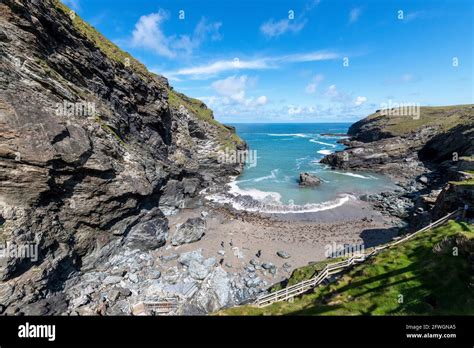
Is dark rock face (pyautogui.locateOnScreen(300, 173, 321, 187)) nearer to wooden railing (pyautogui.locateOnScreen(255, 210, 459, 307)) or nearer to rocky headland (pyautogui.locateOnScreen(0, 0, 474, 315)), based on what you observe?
rocky headland (pyautogui.locateOnScreen(0, 0, 474, 315))

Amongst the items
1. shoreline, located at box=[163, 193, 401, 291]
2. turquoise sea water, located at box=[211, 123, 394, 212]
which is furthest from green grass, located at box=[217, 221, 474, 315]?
turquoise sea water, located at box=[211, 123, 394, 212]

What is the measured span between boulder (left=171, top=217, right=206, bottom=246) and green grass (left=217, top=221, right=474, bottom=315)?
17.2m

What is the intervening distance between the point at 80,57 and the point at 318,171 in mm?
65543

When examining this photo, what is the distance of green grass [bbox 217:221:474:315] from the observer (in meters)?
9.05

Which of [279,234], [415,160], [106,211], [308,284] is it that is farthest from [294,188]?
[415,160]

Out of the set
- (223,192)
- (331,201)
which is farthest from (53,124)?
(331,201)

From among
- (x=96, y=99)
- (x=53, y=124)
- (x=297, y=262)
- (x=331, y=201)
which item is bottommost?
(x=297, y=262)

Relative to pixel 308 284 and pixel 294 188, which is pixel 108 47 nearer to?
pixel 294 188

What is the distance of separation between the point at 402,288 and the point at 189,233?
22.8 m

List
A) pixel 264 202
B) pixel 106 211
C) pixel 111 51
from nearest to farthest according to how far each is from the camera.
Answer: pixel 106 211, pixel 111 51, pixel 264 202

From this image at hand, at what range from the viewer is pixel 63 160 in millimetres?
20375

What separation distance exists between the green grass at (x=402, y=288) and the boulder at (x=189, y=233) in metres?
17.2
